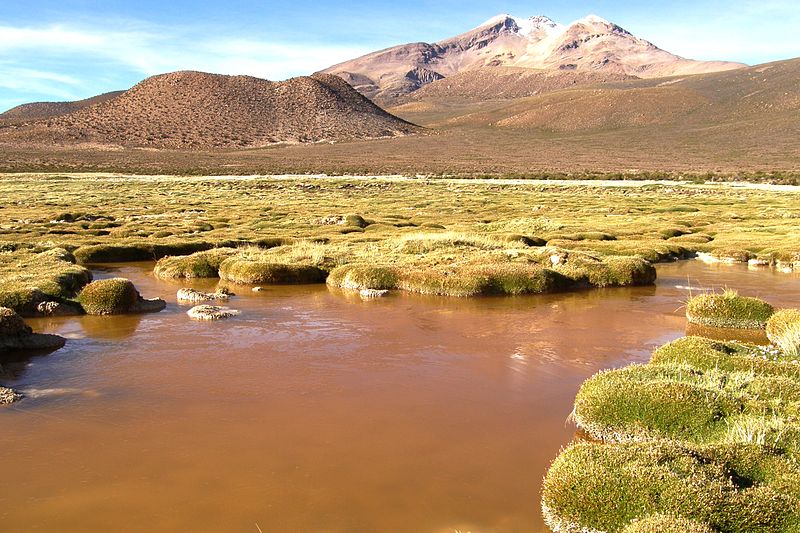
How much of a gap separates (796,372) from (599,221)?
34798 millimetres

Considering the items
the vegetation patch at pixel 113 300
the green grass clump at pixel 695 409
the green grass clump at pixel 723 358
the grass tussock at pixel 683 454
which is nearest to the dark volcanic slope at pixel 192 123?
the vegetation patch at pixel 113 300

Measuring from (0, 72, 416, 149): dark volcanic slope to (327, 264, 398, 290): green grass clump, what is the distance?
152m

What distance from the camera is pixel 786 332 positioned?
48.2 feet

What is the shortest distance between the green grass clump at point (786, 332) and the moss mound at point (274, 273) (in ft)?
50.1

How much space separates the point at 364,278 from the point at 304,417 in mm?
12753

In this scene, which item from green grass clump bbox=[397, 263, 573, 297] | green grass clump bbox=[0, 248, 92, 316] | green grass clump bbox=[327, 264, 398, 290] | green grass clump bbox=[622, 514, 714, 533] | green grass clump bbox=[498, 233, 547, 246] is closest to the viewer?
green grass clump bbox=[622, 514, 714, 533]

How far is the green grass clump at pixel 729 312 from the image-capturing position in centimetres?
1791

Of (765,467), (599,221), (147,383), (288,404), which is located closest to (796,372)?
(765,467)

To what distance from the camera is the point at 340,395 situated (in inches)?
501

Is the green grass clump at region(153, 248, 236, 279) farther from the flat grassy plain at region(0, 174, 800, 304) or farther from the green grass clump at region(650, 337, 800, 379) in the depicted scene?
the green grass clump at region(650, 337, 800, 379)

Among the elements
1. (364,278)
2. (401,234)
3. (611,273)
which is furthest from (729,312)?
(401,234)

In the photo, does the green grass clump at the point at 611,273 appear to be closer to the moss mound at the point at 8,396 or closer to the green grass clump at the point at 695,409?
the green grass clump at the point at 695,409

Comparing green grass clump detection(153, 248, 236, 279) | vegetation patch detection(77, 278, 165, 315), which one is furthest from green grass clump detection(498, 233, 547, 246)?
vegetation patch detection(77, 278, 165, 315)

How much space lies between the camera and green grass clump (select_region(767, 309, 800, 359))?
13930 millimetres
